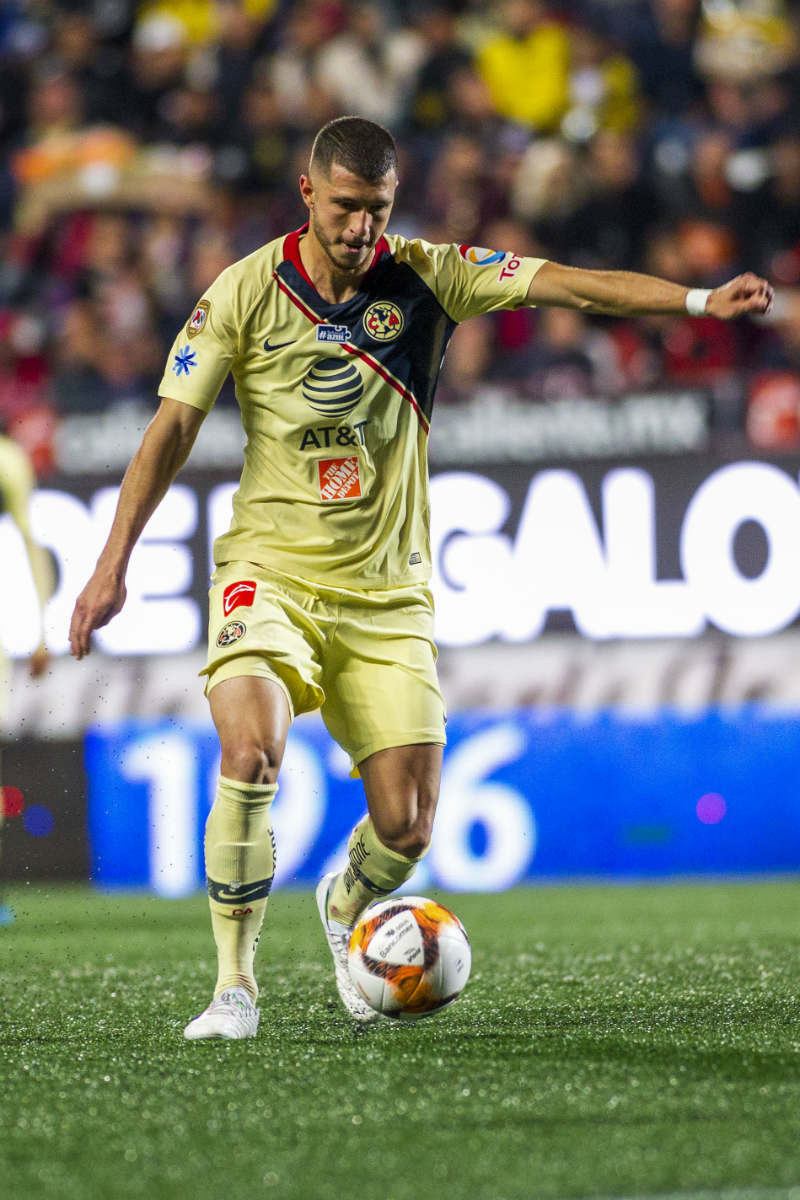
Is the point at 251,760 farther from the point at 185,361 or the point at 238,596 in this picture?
the point at 185,361

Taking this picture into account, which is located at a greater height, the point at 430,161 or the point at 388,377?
the point at 430,161

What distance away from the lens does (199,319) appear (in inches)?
181

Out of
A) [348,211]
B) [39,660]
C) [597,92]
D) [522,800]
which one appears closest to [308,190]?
[348,211]

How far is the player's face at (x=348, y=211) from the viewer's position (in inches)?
173

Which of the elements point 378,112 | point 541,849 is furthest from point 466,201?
point 541,849

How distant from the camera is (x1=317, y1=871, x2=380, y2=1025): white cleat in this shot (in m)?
4.63

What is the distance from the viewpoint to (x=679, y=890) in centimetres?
825

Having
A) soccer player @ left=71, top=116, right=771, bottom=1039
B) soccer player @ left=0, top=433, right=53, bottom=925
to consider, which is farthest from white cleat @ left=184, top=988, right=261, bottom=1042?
soccer player @ left=0, top=433, right=53, bottom=925

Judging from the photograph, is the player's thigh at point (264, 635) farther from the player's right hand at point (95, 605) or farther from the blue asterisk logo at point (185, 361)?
the blue asterisk logo at point (185, 361)

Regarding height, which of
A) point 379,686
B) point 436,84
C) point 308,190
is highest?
point 436,84

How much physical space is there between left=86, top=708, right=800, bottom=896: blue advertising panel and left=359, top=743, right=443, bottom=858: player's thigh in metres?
3.65

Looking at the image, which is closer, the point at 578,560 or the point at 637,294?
the point at 637,294

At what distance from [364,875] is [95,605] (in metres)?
1.15

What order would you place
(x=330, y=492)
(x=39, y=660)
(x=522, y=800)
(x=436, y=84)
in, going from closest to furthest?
(x=330, y=492)
(x=39, y=660)
(x=522, y=800)
(x=436, y=84)
